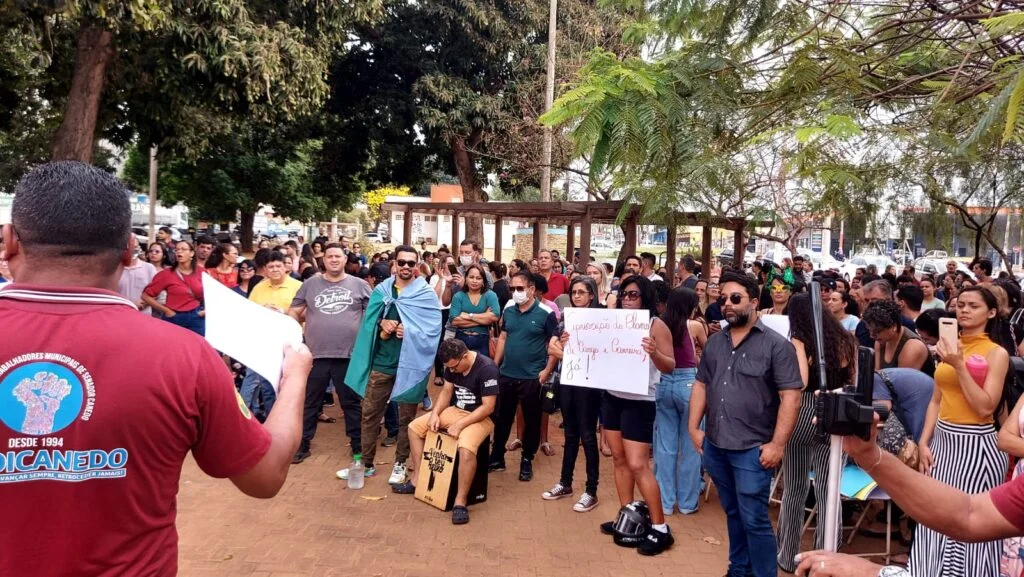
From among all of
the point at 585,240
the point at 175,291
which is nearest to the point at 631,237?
the point at 585,240

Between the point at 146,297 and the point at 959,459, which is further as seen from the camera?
the point at 146,297

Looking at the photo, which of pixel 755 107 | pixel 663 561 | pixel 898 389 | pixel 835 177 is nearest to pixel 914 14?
pixel 755 107

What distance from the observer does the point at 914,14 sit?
5793 mm

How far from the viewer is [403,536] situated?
17.5ft

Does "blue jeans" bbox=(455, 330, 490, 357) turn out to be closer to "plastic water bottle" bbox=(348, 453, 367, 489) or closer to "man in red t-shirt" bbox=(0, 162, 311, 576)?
"plastic water bottle" bbox=(348, 453, 367, 489)

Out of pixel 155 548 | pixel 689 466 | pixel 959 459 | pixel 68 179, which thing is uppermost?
pixel 68 179

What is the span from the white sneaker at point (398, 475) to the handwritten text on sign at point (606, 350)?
171 centimetres

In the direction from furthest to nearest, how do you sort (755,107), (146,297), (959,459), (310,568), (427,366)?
(146,297)
(427,366)
(755,107)
(310,568)
(959,459)

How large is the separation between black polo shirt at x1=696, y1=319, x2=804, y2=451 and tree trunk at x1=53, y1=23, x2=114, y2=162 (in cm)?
1093

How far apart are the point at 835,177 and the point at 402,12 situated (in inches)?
659

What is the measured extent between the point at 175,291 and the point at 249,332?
6.46m

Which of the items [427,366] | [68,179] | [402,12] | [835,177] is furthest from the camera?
[402,12]

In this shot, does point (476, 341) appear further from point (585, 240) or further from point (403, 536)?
point (585, 240)

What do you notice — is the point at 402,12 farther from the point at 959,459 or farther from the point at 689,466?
the point at 959,459
